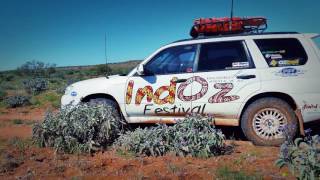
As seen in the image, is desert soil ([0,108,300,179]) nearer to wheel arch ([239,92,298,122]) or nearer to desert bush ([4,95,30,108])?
wheel arch ([239,92,298,122])

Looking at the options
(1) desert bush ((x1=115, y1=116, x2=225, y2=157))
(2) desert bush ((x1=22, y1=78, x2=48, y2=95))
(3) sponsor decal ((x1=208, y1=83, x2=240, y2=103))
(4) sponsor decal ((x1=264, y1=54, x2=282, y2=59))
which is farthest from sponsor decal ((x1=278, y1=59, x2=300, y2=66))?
(2) desert bush ((x1=22, y1=78, x2=48, y2=95))

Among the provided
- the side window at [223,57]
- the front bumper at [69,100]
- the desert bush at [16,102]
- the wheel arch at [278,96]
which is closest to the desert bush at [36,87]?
the desert bush at [16,102]

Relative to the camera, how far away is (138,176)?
4.94 meters

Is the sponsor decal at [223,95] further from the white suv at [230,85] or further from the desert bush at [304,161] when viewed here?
the desert bush at [304,161]

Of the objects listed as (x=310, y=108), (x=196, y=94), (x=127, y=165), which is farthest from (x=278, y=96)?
(x=127, y=165)

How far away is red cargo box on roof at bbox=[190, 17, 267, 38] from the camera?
24.1 ft

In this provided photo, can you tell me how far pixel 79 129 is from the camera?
6.31 m

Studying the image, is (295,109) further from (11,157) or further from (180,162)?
(11,157)

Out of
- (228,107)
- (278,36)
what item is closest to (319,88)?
(278,36)

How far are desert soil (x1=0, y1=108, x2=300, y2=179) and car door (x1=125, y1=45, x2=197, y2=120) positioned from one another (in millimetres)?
1125

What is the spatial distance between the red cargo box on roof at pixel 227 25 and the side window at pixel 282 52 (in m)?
0.71

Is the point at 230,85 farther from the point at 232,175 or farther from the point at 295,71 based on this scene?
the point at 232,175

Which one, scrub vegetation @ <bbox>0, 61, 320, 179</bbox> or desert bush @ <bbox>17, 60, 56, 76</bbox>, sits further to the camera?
desert bush @ <bbox>17, 60, 56, 76</bbox>

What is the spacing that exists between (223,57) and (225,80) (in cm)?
45
